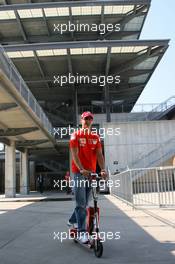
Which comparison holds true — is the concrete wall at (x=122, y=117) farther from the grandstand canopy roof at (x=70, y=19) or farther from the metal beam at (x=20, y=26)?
the metal beam at (x=20, y=26)

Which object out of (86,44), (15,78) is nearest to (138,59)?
(86,44)

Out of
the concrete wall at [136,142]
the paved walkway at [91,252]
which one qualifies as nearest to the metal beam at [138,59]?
the concrete wall at [136,142]

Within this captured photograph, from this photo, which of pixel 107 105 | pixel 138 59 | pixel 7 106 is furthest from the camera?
pixel 107 105

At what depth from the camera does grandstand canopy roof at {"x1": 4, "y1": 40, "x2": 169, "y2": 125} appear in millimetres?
36719

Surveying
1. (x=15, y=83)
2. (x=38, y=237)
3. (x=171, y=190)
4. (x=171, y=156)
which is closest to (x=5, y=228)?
(x=38, y=237)

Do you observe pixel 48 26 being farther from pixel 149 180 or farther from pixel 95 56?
pixel 149 180

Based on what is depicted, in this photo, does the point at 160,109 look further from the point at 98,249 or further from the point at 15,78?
the point at 98,249

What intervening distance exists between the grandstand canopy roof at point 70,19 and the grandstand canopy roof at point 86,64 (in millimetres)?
6194

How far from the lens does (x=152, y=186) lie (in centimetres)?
1397

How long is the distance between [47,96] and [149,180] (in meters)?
37.0

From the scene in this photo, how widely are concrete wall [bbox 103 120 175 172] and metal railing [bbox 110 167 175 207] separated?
20.5 m

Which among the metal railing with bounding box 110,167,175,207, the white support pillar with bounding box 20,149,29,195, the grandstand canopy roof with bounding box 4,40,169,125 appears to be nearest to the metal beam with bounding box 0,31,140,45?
the grandstand canopy roof with bounding box 4,40,169,125

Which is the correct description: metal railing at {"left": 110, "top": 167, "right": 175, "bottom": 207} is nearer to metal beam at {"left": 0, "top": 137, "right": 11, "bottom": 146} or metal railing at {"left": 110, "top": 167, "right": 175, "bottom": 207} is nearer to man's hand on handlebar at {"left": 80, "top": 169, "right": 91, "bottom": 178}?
man's hand on handlebar at {"left": 80, "top": 169, "right": 91, "bottom": 178}

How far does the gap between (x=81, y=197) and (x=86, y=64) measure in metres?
36.1
